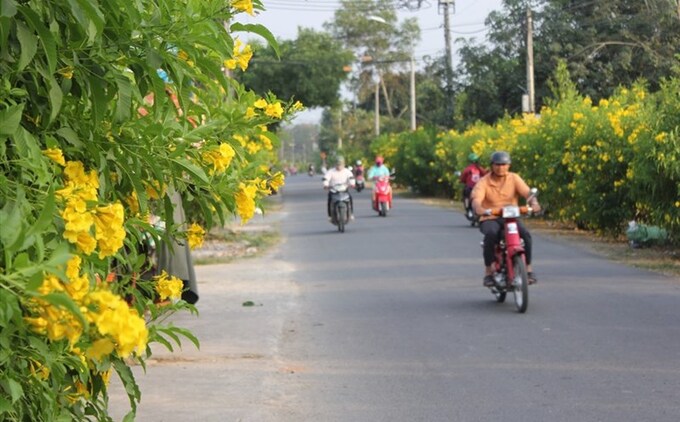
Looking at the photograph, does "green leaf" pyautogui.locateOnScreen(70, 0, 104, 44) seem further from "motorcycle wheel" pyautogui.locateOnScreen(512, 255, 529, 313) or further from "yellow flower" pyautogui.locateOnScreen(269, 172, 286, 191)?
"motorcycle wheel" pyautogui.locateOnScreen(512, 255, 529, 313)

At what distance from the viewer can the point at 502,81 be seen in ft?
144

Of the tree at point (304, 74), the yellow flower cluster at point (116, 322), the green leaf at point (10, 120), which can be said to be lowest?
the yellow flower cluster at point (116, 322)

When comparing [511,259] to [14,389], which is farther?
[511,259]

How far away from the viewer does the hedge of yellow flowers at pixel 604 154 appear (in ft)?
53.5

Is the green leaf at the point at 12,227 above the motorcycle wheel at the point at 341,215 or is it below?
above

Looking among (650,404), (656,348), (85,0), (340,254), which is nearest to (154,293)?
(85,0)

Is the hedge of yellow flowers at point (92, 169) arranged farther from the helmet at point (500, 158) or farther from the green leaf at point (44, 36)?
the helmet at point (500, 158)

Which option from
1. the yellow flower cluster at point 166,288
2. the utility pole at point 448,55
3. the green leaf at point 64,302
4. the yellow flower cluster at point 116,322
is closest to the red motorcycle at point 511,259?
the yellow flower cluster at point 166,288

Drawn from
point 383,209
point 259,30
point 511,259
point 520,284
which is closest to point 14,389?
point 259,30

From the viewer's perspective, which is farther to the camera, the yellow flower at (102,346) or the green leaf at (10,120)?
the green leaf at (10,120)

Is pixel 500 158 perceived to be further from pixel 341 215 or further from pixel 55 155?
pixel 341 215

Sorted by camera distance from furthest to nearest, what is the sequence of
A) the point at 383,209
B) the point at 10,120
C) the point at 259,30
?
the point at 383,209
the point at 259,30
the point at 10,120

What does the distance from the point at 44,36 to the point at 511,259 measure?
30.0 ft

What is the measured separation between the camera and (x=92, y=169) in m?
3.94
